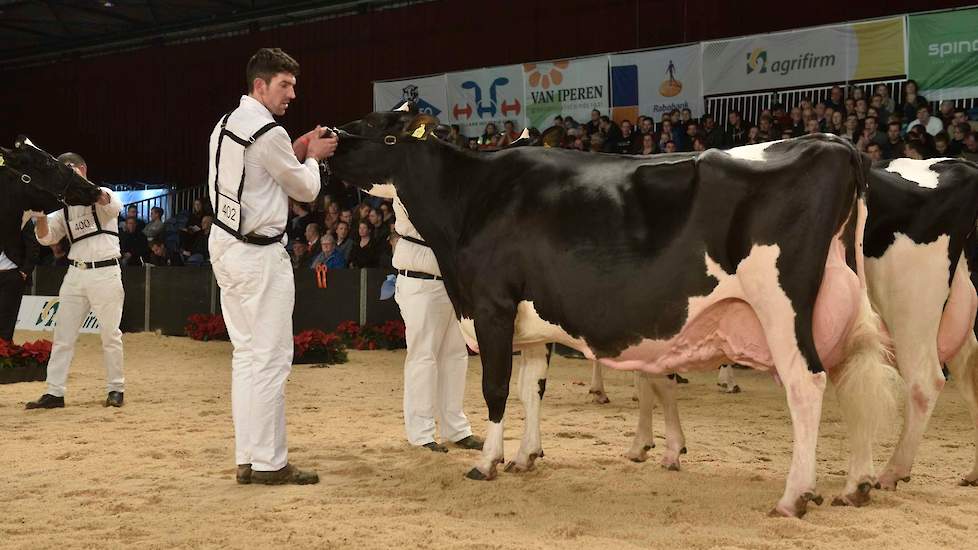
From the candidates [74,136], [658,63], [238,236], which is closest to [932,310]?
[238,236]

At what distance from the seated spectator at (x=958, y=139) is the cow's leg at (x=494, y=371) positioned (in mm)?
8665

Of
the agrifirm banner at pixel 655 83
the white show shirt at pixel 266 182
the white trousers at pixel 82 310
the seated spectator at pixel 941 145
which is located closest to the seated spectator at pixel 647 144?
the agrifirm banner at pixel 655 83

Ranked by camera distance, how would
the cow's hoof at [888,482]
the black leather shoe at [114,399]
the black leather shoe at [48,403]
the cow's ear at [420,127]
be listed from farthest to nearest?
the black leather shoe at [114,399] → the black leather shoe at [48,403] → the cow's ear at [420,127] → the cow's hoof at [888,482]

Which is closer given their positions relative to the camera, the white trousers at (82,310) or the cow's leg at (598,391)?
the white trousers at (82,310)

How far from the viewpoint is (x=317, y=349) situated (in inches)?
480

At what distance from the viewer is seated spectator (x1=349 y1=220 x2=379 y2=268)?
576 inches

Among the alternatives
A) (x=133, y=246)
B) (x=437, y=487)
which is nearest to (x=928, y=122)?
(x=437, y=487)

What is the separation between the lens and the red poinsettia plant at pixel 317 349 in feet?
39.4

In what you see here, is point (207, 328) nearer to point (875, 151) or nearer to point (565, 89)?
point (565, 89)

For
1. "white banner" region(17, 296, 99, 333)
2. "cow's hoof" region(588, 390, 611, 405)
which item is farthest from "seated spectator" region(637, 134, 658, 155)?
"white banner" region(17, 296, 99, 333)

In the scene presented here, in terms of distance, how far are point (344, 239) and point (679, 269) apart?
36.3 feet

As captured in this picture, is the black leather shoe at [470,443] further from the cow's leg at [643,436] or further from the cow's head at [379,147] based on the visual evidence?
the cow's head at [379,147]

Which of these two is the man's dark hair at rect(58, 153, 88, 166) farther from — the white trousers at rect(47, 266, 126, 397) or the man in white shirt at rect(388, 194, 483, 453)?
the man in white shirt at rect(388, 194, 483, 453)

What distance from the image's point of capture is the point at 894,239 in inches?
213
